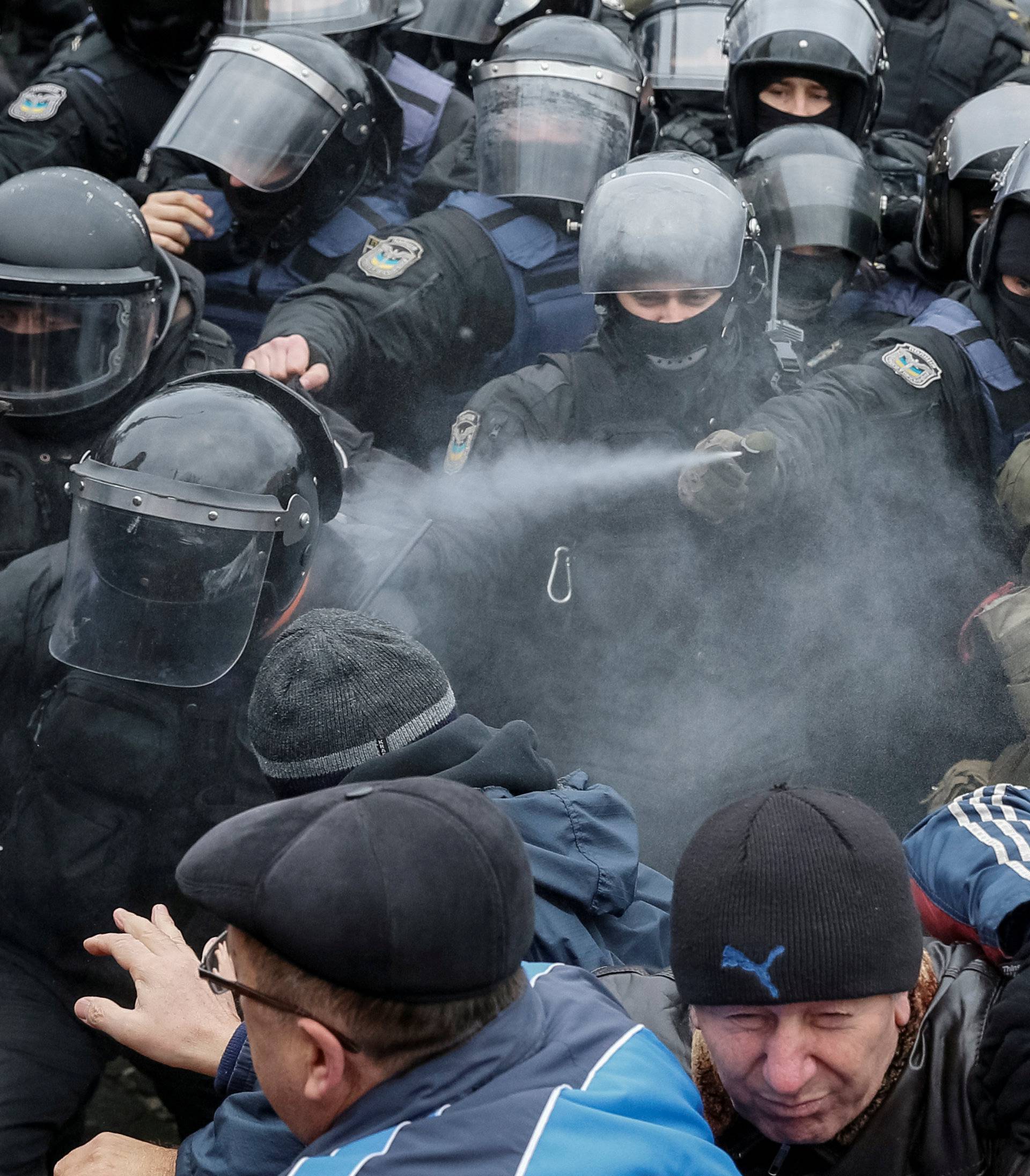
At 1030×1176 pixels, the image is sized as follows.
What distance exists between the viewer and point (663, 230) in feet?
11.9

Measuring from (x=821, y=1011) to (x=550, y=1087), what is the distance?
370mm

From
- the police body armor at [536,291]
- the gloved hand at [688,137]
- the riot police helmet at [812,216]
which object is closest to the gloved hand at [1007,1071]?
the riot police helmet at [812,216]

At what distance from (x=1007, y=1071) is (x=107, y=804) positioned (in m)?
1.83

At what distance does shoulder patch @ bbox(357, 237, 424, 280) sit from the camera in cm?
416

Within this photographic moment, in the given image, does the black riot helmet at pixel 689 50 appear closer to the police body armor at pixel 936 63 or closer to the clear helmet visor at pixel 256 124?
the police body armor at pixel 936 63

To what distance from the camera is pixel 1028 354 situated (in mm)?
3613

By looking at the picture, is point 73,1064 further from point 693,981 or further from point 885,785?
point 885,785

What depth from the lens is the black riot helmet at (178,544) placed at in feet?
8.86

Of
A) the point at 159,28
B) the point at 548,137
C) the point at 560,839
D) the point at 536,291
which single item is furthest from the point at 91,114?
the point at 560,839

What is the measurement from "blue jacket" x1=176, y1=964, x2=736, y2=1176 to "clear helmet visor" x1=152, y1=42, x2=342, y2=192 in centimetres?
347

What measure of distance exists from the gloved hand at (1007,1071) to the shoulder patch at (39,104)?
4.55 metres

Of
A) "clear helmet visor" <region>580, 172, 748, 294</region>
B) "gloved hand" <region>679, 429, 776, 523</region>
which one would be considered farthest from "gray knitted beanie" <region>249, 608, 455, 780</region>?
"clear helmet visor" <region>580, 172, 748, 294</region>

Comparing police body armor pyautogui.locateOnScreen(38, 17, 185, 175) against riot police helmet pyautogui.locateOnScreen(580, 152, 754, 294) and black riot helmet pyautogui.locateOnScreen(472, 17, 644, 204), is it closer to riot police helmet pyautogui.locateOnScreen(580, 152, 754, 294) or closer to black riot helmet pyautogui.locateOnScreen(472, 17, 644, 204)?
black riot helmet pyautogui.locateOnScreen(472, 17, 644, 204)

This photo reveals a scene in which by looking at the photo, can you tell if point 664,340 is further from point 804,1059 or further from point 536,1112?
point 536,1112
